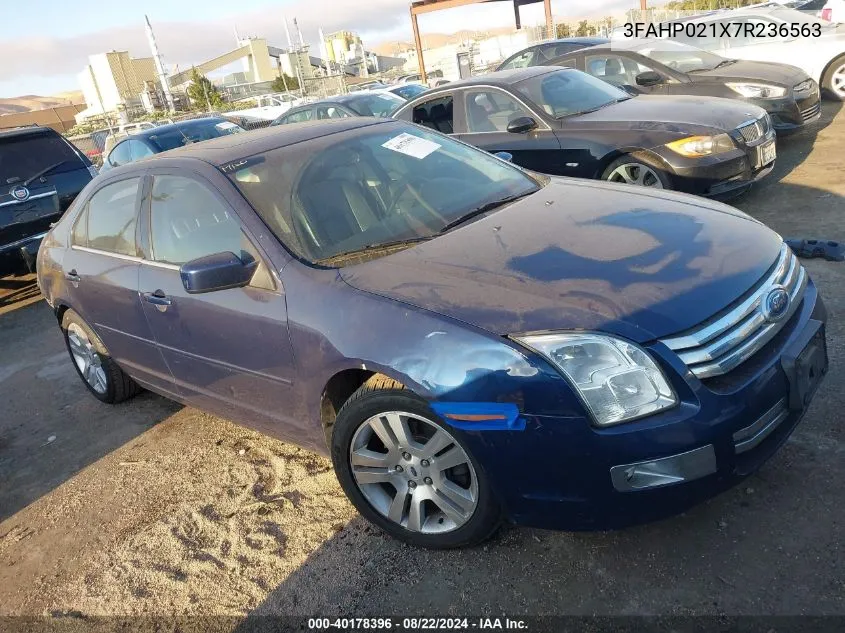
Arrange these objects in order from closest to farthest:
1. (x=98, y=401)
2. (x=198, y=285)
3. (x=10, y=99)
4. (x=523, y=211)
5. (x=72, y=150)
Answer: (x=198, y=285), (x=523, y=211), (x=98, y=401), (x=72, y=150), (x=10, y=99)

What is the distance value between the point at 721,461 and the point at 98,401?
166 inches

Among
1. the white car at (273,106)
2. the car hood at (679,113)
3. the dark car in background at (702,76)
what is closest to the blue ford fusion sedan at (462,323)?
the car hood at (679,113)

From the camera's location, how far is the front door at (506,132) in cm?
647

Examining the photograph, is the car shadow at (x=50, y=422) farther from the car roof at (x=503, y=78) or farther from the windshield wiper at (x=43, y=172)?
the car roof at (x=503, y=78)

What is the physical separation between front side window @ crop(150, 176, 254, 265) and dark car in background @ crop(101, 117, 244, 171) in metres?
7.48

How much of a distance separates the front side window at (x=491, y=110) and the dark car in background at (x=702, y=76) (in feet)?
7.65

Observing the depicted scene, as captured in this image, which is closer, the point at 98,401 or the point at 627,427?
the point at 627,427

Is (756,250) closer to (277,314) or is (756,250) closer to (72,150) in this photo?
(277,314)

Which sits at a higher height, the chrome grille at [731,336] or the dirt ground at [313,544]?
the chrome grille at [731,336]

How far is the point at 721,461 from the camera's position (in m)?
2.23

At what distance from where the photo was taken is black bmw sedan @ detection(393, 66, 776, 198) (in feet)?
19.2

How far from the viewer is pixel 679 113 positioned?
6.19 m

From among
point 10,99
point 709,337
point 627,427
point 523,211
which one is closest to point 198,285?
point 523,211

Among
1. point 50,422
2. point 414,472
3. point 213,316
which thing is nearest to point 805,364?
A: point 414,472
